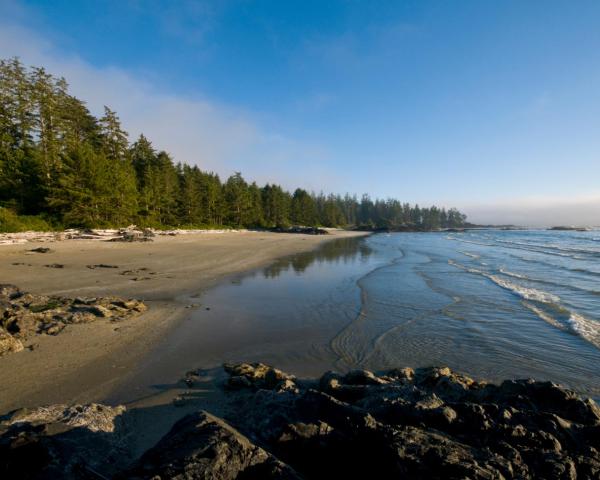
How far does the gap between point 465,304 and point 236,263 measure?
13.4m

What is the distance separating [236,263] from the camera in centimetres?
1962

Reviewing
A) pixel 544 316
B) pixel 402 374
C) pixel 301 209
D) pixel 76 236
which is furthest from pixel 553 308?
pixel 301 209

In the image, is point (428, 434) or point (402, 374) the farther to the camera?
point (402, 374)

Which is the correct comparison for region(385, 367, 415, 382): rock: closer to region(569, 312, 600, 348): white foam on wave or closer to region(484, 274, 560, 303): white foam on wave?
region(569, 312, 600, 348): white foam on wave

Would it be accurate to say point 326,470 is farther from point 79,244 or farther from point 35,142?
point 35,142

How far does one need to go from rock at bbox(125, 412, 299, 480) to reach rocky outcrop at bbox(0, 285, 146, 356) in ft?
17.7

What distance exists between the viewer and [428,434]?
8.70 ft

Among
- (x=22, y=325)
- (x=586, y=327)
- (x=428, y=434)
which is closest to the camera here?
(x=428, y=434)

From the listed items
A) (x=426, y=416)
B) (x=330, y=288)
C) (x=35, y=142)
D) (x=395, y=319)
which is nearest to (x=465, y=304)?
(x=395, y=319)

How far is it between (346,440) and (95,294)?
35.3 feet

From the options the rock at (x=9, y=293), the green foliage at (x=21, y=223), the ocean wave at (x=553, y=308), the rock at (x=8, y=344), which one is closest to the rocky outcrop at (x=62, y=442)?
the rock at (x=8, y=344)

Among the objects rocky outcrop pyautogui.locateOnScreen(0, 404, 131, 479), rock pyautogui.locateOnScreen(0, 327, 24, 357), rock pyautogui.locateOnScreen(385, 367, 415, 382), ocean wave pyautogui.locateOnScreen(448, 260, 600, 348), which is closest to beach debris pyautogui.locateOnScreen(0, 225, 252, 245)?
rock pyautogui.locateOnScreen(0, 327, 24, 357)

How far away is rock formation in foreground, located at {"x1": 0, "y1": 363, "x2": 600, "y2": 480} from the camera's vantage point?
2301 mm

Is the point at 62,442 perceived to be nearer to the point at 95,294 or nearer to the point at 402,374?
the point at 402,374
